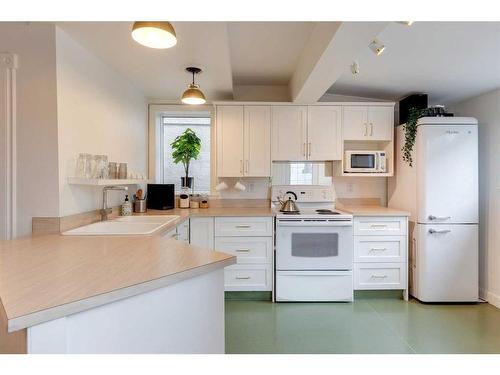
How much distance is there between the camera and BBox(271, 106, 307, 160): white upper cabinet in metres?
3.31

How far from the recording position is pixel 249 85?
355 cm

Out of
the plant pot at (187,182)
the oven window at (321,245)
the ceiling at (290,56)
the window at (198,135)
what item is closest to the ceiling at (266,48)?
the ceiling at (290,56)

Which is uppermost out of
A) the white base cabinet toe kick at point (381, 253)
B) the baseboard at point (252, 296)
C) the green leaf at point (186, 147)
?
the green leaf at point (186, 147)

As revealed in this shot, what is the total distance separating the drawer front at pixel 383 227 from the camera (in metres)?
3.04

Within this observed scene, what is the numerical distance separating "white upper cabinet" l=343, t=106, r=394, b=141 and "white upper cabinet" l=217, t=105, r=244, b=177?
1.22m

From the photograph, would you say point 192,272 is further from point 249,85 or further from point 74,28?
point 249,85

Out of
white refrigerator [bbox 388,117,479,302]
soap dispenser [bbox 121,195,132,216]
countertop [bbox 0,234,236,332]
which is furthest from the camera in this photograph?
white refrigerator [bbox 388,117,479,302]

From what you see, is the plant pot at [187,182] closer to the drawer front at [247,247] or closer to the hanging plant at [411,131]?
the drawer front at [247,247]

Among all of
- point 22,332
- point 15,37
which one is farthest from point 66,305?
point 15,37

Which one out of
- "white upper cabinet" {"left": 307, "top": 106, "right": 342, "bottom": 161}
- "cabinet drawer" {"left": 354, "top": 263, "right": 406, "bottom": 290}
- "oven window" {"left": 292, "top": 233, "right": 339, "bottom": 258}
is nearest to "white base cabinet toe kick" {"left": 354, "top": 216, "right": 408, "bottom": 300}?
"cabinet drawer" {"left": 354, "top": 263, "right": 406, "bottom": 290}

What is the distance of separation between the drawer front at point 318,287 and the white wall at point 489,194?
4.91 feet

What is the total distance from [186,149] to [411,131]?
251 cm

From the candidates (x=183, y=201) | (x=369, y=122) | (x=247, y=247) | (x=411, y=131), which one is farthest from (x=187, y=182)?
(x=411, y=131)

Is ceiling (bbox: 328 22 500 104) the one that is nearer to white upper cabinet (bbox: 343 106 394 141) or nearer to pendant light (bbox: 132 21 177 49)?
white upper cabinet (bbox: 343 106 394 141)
